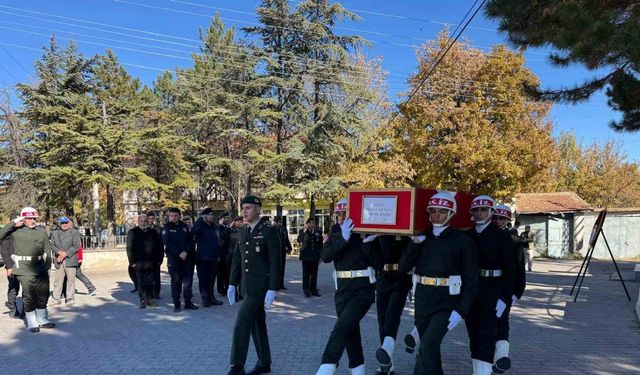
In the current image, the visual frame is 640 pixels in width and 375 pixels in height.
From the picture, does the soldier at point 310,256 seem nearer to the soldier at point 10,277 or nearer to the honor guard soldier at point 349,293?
the soldier at point 10,277

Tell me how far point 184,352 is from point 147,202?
28407 millimetres

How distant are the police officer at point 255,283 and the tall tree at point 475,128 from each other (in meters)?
19.2

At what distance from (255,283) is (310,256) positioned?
5.77 m

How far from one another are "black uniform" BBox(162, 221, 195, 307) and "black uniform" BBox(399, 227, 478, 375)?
19.9 feet

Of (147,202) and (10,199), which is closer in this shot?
(10,199)

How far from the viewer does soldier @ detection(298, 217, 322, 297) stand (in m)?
11.1

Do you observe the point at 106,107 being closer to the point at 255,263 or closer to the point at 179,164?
the point at 179,164

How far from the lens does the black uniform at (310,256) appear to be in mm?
11117

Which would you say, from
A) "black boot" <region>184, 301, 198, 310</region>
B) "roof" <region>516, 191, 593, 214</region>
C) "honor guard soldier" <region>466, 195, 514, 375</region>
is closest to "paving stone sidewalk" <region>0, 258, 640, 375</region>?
"black boot" <region>184, 301, 198, 310</region>

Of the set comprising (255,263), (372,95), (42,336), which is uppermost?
(372,95)

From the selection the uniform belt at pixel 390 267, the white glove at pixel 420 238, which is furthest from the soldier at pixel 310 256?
the white glove at pixel 420 238

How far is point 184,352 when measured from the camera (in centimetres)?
632

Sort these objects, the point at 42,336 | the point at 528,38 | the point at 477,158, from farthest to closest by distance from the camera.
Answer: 1. the point at 477,158
2. the point at 528,38
3. the point at 42,336

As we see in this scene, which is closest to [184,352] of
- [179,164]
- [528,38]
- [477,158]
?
[528,38]
